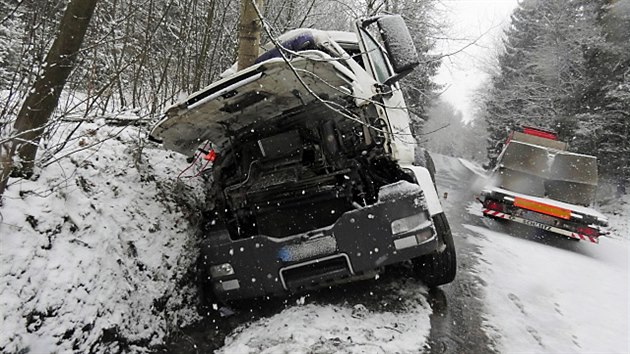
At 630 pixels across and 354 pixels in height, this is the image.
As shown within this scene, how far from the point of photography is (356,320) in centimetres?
343

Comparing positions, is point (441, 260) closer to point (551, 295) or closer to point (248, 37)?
point (551, 295)

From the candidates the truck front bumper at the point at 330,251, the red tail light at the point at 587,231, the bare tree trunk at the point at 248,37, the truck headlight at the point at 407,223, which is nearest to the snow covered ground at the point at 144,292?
the truck front bumper at the point at 330,251

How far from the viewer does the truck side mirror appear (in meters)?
3.80

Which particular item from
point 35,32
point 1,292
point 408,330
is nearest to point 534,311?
point 408,330

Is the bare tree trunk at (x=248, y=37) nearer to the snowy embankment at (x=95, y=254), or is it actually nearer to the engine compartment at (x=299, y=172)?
the engine compartment at (x=299, y=172)

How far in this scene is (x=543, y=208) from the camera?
818 cm

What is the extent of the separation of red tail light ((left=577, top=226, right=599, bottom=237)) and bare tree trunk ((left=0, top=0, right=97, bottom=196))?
849 cm

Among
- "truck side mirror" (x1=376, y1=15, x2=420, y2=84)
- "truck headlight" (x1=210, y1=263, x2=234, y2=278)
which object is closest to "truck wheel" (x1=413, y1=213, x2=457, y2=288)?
"truck side mirror" (x1=376, y1=15, x2=420, y2=84)

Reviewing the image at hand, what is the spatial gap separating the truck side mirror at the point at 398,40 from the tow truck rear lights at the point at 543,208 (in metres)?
5.73

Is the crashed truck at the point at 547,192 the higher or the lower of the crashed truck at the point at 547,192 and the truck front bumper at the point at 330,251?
the lower

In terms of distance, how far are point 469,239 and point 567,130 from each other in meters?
17.8

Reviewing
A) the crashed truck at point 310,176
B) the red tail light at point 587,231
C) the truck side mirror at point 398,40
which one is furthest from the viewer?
the red tail light at point 587,231

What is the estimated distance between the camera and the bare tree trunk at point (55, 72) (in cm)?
283

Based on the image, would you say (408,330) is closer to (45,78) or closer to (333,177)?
(333,177)
